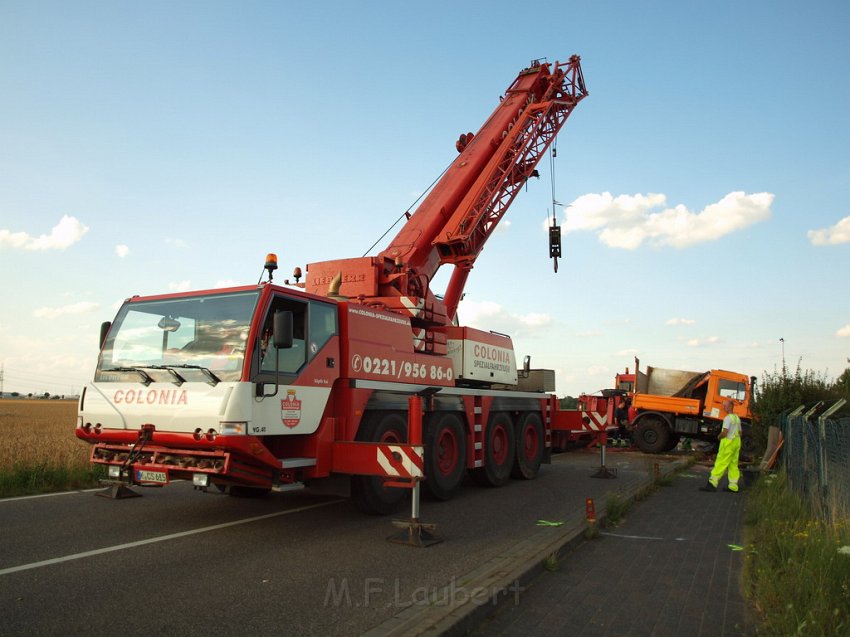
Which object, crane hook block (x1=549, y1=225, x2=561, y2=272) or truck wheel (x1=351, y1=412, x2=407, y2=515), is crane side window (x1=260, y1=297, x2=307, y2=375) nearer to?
truck wheel (x1=351, y1=412, x2=407, y2=515)

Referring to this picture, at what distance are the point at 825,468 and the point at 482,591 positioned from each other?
4.38 meters

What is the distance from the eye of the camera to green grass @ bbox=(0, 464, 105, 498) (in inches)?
367

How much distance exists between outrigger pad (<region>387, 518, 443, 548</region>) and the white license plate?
90.9 inches

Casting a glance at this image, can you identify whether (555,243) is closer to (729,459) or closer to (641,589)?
(729,459)

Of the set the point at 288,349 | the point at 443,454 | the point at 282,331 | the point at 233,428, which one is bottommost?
the point at 443,454

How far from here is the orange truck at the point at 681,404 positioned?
19641 mm

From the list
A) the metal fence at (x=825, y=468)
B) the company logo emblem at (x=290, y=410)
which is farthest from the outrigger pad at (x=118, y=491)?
the metal fence at (x=825, y=468)

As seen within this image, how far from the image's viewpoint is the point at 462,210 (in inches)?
514

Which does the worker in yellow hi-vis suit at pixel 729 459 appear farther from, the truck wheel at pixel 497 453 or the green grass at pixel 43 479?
the green grass at pixel 43 479

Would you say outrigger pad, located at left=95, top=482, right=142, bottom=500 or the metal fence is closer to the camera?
the metal fence

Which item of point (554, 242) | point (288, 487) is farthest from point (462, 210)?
point (288, 487)

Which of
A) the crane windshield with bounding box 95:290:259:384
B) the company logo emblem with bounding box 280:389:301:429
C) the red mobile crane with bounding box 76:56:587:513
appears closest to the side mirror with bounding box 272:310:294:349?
the red mobile crane with bounding box 76:56:587:513

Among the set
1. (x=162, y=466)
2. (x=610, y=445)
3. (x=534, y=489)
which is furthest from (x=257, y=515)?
(x=610, y=445)

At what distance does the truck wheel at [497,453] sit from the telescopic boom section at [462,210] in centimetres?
201
